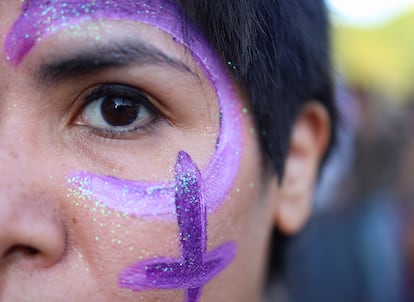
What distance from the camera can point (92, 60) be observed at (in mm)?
1101

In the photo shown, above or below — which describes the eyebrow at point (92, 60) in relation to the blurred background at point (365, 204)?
below

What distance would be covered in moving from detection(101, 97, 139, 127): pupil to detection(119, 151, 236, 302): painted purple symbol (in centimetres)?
14

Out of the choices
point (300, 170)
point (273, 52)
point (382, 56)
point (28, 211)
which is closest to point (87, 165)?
point (28, 211)

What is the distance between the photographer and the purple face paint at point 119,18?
109cm

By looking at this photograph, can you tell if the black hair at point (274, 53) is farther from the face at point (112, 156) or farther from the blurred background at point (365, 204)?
the blurred background at point (365, 204)

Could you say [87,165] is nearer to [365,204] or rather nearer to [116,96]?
[116,96]

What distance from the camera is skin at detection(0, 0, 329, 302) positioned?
1.02 metres

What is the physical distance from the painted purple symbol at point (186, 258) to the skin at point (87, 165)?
2 cm

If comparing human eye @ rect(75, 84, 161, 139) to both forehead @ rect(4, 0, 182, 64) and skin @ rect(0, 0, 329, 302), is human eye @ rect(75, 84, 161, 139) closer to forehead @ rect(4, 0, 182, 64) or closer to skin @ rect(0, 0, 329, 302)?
skin @ rect(0, 0, 329, 302)

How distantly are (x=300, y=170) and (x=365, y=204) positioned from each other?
1656 millimetres

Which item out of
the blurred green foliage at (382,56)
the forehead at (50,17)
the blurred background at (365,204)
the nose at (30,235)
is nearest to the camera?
the nose at (30,235)

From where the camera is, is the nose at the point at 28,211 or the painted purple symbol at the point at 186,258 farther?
the painted purple symbol at the point at 186,258

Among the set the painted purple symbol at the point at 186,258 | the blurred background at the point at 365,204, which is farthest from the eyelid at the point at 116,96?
the blurred background at the point at 365,204

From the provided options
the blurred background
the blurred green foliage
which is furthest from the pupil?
the blurred green foliage
